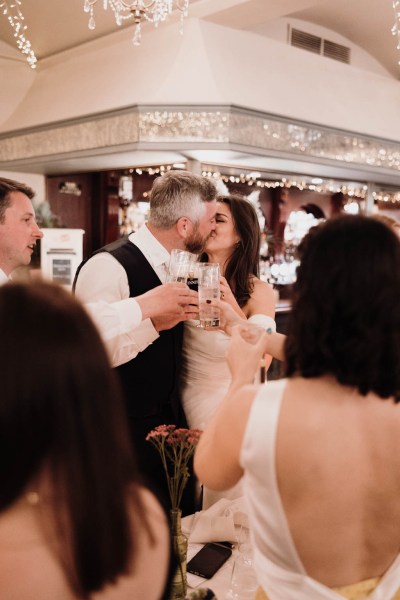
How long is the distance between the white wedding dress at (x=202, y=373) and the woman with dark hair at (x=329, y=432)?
64.6 inches

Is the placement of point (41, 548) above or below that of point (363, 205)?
below

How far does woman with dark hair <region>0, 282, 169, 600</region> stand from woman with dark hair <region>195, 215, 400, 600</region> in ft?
1.31

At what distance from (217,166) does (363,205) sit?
2563 millimetres

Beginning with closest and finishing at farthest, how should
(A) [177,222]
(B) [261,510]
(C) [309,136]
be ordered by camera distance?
(B) [261,510]
(A) [177,222]
(C) [309,136]

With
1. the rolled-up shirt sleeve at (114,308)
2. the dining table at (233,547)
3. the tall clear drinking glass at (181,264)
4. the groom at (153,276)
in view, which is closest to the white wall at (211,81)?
the groom at (153,276)

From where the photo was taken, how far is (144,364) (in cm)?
263

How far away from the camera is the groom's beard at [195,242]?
2.71 meters

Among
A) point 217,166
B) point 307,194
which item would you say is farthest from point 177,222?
point 307,194

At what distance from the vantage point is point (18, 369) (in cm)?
83

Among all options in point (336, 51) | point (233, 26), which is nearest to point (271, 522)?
point (233, 26)

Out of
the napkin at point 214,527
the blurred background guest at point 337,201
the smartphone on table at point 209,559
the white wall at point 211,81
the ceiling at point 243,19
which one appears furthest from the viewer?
the blurred background guest at point 337,201

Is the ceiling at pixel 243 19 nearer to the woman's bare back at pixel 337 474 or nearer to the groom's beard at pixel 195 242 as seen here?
the groom's beard at pixel 195 242

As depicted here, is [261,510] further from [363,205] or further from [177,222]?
[363,205]

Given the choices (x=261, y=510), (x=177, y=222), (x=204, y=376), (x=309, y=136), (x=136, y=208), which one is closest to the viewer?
(x=261, y=510)
